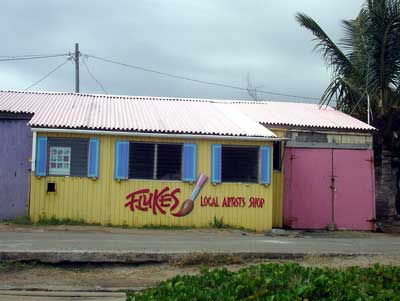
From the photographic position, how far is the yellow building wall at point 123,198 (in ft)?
50.3

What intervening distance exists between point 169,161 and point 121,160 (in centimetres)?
130

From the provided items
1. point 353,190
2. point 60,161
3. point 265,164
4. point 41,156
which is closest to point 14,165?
point 41,156

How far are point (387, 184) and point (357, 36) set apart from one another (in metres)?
5.28

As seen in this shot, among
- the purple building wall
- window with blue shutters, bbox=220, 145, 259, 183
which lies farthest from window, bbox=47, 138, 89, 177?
window with blue shutters, bbox=220, 145, 259, 183

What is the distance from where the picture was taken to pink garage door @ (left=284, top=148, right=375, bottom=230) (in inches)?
684

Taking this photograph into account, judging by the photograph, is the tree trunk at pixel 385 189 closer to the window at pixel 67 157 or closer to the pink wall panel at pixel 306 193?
the pink wall panel at pixel 306 193

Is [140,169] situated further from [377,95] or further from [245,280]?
[245,280]

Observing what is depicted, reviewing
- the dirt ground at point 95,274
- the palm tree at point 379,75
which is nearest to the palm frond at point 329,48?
the palm tree at point 379,75

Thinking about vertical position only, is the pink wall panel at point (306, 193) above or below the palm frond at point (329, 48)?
below

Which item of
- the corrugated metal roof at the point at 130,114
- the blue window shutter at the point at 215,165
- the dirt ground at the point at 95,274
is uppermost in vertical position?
the corrugated metal roof at the point at 130,114

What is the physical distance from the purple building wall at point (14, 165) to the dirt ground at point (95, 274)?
6.45 metres

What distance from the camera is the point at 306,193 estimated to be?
57.0ft

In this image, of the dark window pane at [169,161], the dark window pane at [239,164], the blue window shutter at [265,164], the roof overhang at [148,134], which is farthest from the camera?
the dark window pane at [239,164]

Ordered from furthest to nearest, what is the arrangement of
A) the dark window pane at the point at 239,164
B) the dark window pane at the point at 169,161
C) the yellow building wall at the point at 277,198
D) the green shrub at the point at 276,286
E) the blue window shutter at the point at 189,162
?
the yellow building wall at the point at 277,198 < the dark window pane at the point at 239,164 < the dark window pane at the point at 169,161 < the blue window shutter at the point at 189,162 < the green shrub at the point at 276,286
